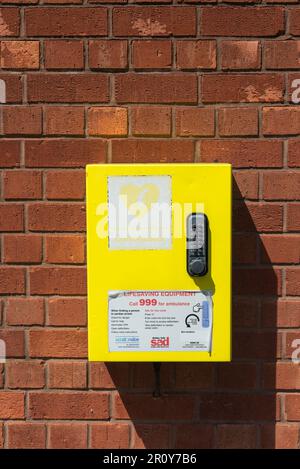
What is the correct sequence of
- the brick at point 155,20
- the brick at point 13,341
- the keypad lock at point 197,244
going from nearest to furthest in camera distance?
the keypad lock at point 197,244 < the brick at point 155,20 < the brick at point 13,341

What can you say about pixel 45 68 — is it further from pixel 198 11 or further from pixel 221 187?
pixel 221 187

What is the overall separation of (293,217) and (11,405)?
4.36 feet

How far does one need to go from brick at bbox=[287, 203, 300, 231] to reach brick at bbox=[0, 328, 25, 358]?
1.12 meters

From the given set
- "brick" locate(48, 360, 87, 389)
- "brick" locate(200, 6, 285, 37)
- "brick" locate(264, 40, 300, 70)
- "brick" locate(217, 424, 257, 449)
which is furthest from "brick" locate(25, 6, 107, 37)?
"brick" locate(217, 424, 257, 449)

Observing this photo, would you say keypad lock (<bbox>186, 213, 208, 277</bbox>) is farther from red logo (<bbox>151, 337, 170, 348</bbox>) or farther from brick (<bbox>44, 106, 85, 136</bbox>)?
brick (<bbox>44, 106, 85, 136</bbox>)

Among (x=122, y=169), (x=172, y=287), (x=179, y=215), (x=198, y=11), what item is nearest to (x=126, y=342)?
(x=172, y=287)

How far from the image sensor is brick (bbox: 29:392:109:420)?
227cm

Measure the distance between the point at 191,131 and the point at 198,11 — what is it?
446mm

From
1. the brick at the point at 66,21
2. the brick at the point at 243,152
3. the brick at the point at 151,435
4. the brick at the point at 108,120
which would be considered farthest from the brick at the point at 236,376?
the brick at the point at 66,21

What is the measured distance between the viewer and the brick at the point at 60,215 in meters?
2.21

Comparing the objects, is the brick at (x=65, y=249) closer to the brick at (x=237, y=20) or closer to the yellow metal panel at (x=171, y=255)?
the yellow metal panel at (x=171, y=255)

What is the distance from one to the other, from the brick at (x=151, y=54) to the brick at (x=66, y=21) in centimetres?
14

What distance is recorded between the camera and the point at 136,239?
6.47 feet

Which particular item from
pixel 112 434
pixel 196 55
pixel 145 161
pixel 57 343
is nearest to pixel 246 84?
pixel 196 55
